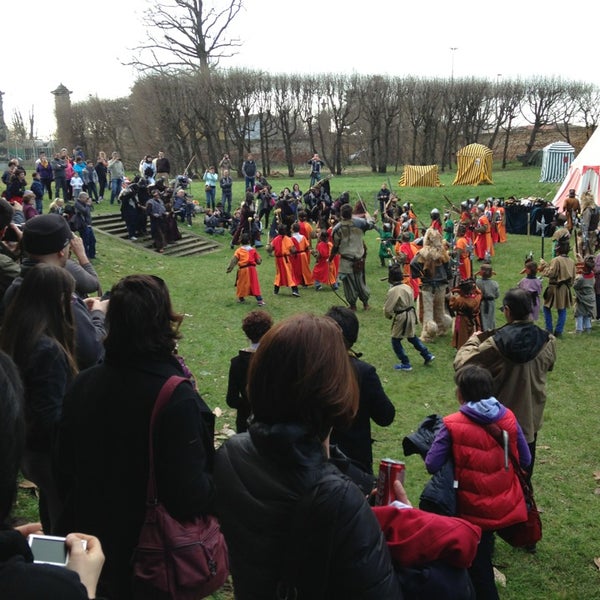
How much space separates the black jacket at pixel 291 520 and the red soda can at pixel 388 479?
1.76 feet

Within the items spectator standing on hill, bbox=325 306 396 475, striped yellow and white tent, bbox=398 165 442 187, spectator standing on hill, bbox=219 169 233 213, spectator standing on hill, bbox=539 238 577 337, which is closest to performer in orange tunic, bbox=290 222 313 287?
spectator standing on hill, bbox=539 238 577 337

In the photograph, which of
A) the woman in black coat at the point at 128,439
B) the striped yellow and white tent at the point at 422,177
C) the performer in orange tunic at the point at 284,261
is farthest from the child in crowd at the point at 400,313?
the striped yellow and white tent at the point at 422,177

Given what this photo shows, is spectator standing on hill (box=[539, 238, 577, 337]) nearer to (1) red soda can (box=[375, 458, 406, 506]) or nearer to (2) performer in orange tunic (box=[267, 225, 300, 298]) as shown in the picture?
(2) performer in orange tunic (box=[267, 225, 300, 298])

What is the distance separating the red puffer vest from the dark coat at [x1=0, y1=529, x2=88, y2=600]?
2758mm

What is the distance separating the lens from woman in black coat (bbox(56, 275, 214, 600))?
2.62 metres

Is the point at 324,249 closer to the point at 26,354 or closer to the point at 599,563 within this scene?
the point at 599,563

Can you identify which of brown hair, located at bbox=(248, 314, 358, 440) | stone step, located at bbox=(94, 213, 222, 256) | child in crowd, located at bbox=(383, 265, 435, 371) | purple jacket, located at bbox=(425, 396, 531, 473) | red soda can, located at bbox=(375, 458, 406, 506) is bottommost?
stone step, located at bbox=(94, 213, 222, 256)

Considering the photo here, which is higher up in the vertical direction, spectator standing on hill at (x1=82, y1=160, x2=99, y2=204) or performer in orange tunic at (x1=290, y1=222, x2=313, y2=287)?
spectator standing on hill at (x1=82, y1=160, x2=99, y2=204)

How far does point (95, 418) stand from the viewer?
269 cm

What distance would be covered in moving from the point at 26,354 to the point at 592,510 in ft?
16.8

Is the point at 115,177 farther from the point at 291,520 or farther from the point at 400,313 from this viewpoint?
the point at 291,520

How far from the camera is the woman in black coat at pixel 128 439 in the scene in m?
2.62

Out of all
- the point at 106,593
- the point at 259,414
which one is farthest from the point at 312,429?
the point at 106,593

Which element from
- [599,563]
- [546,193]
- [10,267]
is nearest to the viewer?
[10,267]
